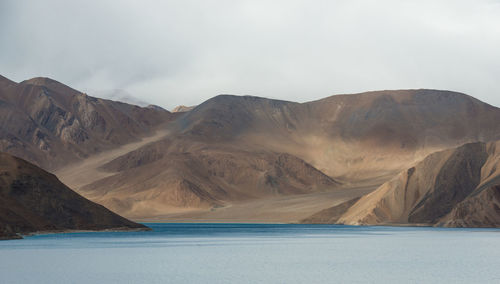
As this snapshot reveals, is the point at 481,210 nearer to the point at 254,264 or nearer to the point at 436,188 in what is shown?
the point at 436,188

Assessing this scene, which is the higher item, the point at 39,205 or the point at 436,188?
the point at 436,188

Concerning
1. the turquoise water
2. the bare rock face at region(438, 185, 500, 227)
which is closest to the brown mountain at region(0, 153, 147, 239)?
the turquoise water

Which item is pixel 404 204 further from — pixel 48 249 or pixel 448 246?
pixel 48 249

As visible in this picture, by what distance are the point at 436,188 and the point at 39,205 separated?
3458 inches

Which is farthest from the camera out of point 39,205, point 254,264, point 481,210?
point 481,210

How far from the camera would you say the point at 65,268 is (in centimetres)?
5772

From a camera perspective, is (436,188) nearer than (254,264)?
No

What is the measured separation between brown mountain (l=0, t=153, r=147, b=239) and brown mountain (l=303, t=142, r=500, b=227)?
67.6m

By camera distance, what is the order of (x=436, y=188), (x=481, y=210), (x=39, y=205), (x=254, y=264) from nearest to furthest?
1. (x=254, y=264)
2. (x=39, y=205)
3. (x=481, y=210)
4. (x=436, y=188)

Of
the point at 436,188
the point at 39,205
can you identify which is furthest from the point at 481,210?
the point at 39,205

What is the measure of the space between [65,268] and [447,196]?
384ft

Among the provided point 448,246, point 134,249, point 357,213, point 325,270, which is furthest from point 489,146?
point 325,270

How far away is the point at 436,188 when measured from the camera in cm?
16188

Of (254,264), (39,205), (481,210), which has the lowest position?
(254,264)
